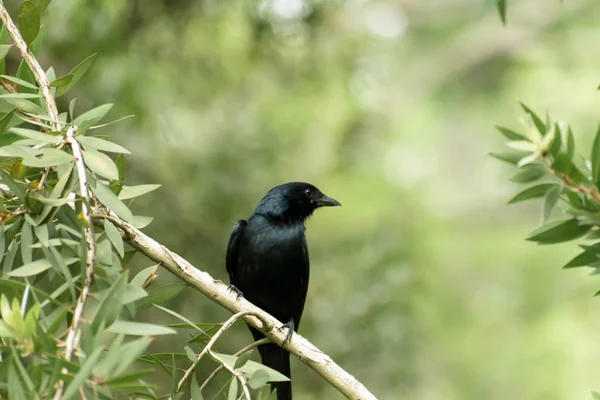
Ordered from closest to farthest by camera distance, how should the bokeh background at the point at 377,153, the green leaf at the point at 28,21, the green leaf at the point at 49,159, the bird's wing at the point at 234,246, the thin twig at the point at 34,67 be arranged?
the green leaf at the point at 49,159 → the thin twig at the point at 34,67 → the green leaf at the point at 28,21 → the bird's wing at the point at 234,246 → the bokeh background at the point at 377,153

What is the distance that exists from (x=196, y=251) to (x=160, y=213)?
15.3 inches

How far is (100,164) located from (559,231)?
1.25 meters

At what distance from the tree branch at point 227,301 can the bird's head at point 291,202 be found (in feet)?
6.90

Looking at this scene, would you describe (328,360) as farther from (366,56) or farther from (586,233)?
(366,56)

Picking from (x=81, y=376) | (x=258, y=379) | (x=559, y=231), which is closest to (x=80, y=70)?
(x=258, y=379)

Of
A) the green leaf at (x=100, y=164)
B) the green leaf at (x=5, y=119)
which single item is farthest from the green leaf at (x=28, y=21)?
the green leaf at (x=100, y=164)

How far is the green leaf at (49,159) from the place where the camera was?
2.08 meters

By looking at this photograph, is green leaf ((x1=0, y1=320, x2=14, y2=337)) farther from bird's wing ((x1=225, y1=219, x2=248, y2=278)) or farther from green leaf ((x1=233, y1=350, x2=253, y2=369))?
bird's wing ((x1=225, y1=219, x2=248, y2=278))

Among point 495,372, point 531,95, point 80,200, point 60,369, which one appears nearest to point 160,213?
point 80,200

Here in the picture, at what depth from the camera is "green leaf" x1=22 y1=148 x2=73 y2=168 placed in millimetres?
2076

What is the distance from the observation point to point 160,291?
2352mm

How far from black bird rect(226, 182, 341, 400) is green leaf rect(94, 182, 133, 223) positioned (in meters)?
2.66

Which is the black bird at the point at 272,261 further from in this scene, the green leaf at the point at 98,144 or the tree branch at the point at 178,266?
the green leaf at the point at 98,144

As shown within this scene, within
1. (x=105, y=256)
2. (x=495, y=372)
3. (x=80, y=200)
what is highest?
(x=495, y=372)
